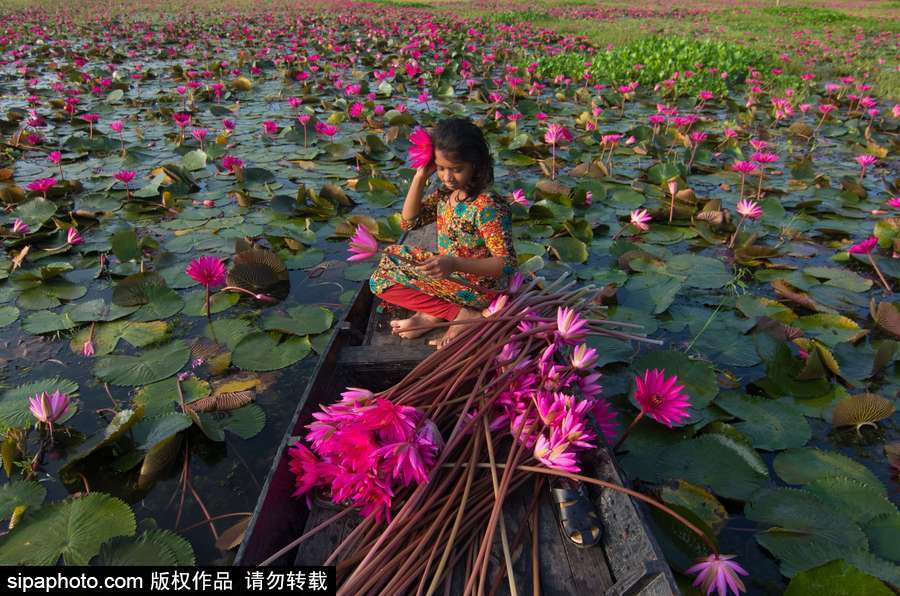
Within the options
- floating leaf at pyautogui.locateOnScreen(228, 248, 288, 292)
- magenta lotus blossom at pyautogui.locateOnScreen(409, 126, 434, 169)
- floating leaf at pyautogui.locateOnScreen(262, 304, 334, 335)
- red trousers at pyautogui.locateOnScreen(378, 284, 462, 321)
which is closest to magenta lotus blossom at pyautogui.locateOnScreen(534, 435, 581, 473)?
red trousers at pyautogui.locateOnScreen(378, 284, 462, 321)

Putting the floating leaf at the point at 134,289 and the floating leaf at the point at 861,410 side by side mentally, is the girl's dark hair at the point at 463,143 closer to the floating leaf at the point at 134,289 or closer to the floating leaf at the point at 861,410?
the floating leaf at the point at 861,410

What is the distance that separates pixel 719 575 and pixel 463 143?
1.53 m

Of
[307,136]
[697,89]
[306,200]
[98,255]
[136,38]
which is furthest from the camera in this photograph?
[136,38]

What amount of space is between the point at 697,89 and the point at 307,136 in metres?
5.96

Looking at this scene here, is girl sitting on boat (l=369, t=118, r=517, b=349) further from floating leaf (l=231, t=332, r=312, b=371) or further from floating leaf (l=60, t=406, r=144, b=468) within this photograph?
floating leaf (l=60, t=406, r=144, b=468)

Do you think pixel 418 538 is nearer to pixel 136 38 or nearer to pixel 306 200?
pixel 306 200

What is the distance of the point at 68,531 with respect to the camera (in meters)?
1.56

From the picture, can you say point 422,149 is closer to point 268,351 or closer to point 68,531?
point 268,351

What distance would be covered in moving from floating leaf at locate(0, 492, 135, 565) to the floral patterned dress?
1274 mm

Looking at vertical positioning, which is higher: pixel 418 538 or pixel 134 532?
pixel 418 538

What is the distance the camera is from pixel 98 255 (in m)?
3.31

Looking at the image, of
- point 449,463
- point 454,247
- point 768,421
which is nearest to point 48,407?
point 449,463

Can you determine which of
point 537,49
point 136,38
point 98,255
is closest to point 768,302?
point 98,255

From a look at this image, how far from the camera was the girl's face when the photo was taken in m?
1.96
